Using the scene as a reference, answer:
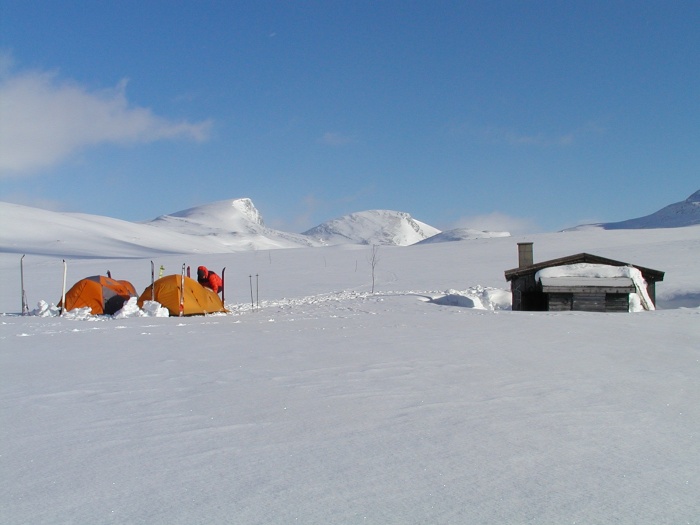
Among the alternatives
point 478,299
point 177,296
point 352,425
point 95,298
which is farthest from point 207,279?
point 352,425

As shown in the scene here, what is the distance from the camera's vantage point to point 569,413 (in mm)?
5961

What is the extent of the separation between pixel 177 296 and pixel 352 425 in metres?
13.0

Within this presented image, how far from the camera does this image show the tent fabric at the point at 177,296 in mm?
17516

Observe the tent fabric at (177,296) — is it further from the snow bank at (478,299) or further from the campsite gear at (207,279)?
the snow bank at (478,299)

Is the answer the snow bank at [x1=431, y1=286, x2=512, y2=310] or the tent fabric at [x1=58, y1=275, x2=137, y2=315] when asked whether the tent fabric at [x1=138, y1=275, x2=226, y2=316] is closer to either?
the tent fabric at [x1=58, y1=275, x2=137, y2=315]

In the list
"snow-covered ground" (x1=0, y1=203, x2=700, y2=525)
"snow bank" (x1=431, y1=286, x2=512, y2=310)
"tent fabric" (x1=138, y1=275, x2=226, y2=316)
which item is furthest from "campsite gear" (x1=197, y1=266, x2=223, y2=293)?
"snow bank" (x1=431, y1=286, x2=512, y2=310)

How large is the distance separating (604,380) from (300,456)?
462 centimetres

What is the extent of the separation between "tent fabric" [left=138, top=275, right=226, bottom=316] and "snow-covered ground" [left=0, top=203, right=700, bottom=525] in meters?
4.02

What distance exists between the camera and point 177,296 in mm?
17531

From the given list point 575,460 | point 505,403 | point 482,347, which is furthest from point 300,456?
point 482,347

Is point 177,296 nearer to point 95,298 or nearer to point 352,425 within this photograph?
point 95,298

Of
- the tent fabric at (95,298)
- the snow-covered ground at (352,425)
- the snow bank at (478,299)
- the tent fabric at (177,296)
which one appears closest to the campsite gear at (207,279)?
the tent fabric at (177,296)

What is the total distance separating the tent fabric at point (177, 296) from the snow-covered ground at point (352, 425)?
4.02 m

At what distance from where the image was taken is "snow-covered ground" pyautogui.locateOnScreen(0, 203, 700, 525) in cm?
392
